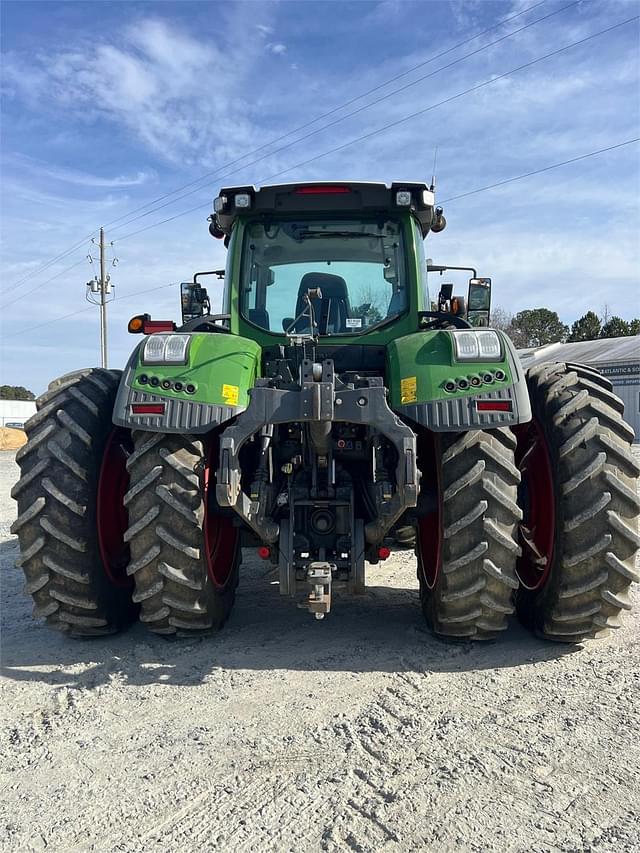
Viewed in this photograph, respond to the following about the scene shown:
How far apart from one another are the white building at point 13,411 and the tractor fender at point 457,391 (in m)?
53.2

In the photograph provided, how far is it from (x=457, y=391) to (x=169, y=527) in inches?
64.5

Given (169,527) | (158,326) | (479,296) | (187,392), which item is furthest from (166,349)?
(479,296)

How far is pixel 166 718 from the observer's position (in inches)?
122

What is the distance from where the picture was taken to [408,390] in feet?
11.7

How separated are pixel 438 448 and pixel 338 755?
1.63m

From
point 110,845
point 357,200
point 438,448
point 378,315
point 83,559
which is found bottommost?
point 110,845

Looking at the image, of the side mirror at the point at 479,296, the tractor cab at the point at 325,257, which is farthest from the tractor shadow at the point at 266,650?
the side mirror at the point at 479,296

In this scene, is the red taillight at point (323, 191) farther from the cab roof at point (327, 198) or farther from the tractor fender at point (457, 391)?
the tractor fender at point (457, 391)

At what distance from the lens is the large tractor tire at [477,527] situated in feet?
11.5

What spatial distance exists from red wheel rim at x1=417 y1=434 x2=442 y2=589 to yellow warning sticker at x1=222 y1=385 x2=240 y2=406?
1111 mm

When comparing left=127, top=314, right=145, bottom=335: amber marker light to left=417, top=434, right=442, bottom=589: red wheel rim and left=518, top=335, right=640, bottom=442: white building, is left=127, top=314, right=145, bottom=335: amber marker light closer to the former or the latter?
left=417, top=434, right=442, bottom=589: red wheel rim

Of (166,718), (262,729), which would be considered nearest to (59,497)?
(166,718)

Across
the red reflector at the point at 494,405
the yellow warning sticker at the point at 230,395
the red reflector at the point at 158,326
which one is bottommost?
the red reflector at the point at 494,405

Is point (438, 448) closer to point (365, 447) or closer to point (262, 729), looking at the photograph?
point (365, 447)
